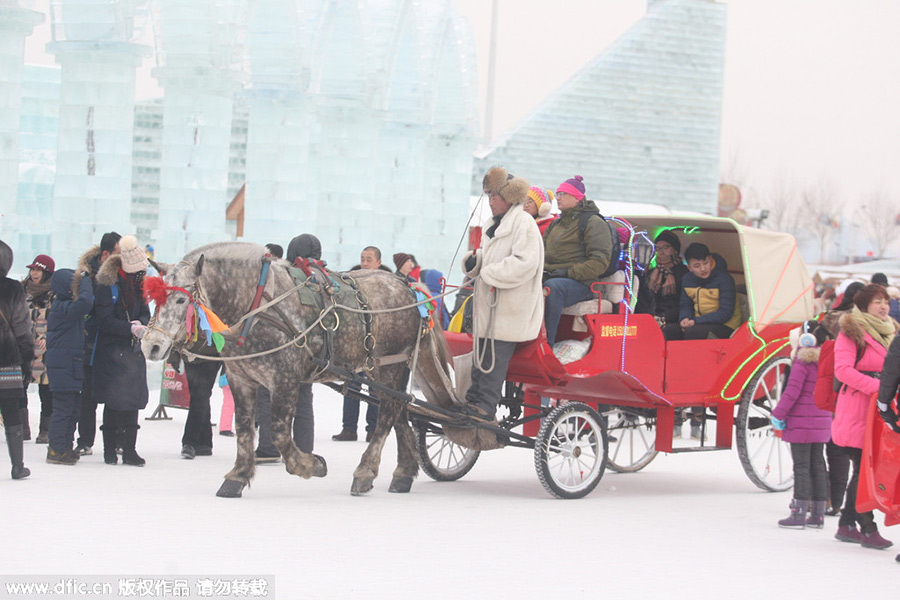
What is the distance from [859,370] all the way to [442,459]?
3.97 meters

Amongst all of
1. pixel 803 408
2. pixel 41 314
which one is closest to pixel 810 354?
pixel 803 408

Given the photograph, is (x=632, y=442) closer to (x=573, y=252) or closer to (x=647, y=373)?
(x=647, y=373)

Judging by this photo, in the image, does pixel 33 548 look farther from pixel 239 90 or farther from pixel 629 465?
pixel 239 90

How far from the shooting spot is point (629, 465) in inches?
434

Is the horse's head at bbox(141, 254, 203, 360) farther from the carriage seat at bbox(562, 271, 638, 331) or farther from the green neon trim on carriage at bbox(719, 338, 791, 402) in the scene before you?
the green neon trim on carriage at bbox(719, 338, 791, 402)

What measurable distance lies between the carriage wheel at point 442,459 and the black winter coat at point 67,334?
2.85 m

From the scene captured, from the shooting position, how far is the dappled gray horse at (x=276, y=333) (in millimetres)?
7930

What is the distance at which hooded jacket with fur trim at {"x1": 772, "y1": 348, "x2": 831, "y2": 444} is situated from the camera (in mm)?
7988

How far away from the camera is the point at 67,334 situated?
9.57 metres

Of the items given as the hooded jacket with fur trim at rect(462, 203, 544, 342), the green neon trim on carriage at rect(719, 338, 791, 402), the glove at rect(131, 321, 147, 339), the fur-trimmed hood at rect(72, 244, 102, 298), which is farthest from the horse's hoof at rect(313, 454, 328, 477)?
the green neon trim on carriage at rect(719, 338, 791, 402)

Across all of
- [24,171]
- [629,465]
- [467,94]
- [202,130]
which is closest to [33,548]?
[629,465]

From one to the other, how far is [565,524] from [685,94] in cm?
4436

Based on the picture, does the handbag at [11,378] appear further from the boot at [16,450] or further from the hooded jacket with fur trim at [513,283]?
the hooded jacket with fur trim at [513,283]

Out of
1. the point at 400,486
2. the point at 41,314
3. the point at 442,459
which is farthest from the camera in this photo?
the point at 41,314
